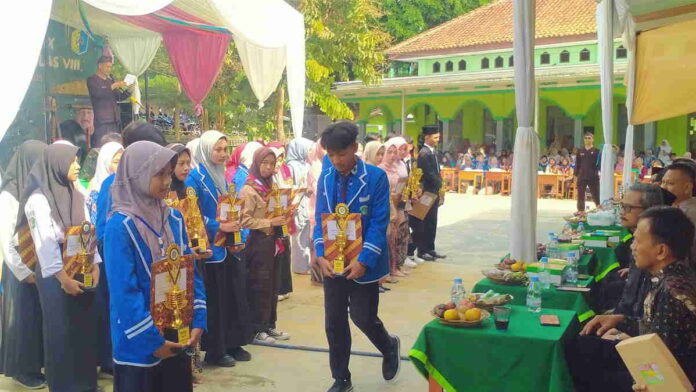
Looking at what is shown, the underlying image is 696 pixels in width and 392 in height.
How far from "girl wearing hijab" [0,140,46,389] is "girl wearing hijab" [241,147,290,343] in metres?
1.61

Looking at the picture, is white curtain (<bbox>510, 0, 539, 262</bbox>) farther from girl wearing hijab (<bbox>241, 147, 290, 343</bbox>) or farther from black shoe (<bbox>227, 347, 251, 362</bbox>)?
black shoe (<bbox>227, 347, 251, 362</bbox>)

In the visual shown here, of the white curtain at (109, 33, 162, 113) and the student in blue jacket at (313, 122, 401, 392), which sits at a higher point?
the white curtain at (109, 33, 162, 113)

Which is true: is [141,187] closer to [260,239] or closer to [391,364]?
[391,364]

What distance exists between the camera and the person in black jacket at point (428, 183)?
884 cm

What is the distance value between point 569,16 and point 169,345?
25256 mm

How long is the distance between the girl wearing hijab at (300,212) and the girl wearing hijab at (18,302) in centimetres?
344

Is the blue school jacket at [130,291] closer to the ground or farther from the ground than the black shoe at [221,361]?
farther from the ground

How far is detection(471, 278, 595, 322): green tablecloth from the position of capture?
404 centimetres

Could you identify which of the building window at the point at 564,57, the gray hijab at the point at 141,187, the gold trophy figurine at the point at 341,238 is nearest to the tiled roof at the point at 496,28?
the building window at the point at 564,57

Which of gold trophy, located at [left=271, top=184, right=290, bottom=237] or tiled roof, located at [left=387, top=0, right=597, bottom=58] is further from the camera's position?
tiled roof, located at [left=387, top=0, right=597, bottom=58]

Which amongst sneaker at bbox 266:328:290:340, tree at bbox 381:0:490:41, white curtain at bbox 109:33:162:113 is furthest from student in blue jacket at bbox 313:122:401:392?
tree at bbox 381:0:490:41

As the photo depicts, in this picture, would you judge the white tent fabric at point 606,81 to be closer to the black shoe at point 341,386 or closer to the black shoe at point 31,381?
the black shoe at point 341,386

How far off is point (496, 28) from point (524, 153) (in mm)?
23051

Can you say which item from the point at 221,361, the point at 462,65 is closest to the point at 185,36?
the point at 221,361
